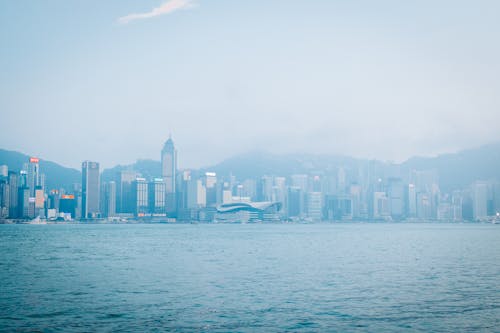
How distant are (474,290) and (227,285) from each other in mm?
16098

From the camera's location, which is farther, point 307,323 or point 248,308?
point 248,308

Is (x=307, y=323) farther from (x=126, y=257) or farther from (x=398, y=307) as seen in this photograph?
(x=126, y=257)

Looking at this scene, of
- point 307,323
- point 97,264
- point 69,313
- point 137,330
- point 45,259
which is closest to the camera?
point 137,330

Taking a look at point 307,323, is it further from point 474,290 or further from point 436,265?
point 436,265

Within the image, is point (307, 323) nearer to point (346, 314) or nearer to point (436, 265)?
point (346, 314)

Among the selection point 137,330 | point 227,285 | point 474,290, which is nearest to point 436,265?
point 474,290

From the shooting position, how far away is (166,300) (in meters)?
30.0

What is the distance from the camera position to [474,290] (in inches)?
1346

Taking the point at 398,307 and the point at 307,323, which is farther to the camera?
the point at 398,307

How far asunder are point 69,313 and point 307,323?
11803 mm

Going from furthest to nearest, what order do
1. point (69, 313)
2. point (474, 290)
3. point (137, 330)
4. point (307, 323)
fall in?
point (474, 290) → point (69, 313) → point (307, 323) → point (137, 330)

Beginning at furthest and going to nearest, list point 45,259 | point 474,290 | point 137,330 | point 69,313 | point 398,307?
point 45,259 < point 474,290 < point 398,307 < point 69,313 < point 137,330

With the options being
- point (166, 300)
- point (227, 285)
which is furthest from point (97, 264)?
point (166, 300)

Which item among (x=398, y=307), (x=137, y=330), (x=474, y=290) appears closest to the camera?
(x=137, y=330)
